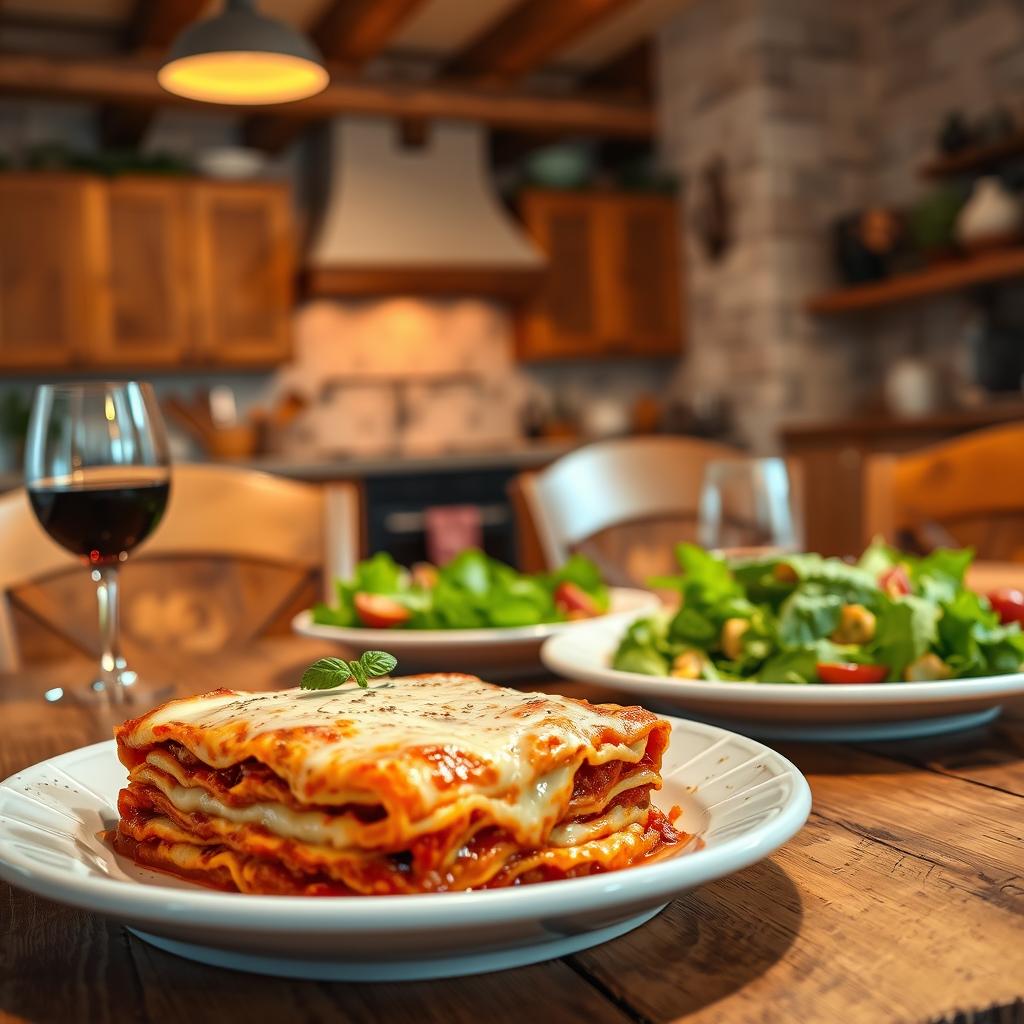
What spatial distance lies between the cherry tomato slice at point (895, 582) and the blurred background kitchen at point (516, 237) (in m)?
3.66

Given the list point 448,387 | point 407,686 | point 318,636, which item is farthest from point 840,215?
point 407,686

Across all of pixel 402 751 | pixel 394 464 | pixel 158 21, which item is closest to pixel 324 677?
pixel 402 751

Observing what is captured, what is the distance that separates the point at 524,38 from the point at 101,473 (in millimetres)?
4630

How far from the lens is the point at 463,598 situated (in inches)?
40.3

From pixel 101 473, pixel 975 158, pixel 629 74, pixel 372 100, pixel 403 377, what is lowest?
pixel 101 473

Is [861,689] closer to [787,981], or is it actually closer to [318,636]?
[787,981]

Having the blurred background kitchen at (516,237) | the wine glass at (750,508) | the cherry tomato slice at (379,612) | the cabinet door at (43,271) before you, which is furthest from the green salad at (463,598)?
the cabinet door at (43,271)

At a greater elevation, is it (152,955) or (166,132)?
(166,132)

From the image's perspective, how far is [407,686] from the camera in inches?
20.9

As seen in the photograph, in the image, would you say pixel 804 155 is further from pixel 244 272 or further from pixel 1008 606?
pixel 1008 606

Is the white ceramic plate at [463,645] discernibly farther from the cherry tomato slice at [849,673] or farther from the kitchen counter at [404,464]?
the kitchen counter at [404,464]

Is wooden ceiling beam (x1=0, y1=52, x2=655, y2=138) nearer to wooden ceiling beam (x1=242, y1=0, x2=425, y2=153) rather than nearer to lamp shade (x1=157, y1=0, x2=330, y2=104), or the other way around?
wooden ceiling beam (x1=242, y1=0, x2=425, y2=153)

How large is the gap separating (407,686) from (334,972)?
155mm

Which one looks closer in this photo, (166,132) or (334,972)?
(334,972)
